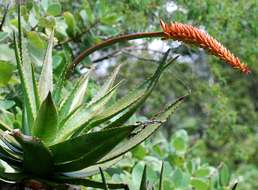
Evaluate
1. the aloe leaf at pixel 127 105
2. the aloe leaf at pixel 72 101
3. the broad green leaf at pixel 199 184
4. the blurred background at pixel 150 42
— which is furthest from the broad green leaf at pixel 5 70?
the broad green leaf at pixel 199 184

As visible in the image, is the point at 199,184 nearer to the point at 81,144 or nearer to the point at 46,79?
the point at 46,79

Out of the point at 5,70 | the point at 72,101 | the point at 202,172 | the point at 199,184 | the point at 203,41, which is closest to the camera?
the point at 203,41

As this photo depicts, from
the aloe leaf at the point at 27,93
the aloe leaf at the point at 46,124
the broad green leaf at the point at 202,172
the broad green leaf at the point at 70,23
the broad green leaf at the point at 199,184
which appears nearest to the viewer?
the aloe leaf at the point at 46,124

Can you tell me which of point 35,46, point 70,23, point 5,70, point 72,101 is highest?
point 70,23

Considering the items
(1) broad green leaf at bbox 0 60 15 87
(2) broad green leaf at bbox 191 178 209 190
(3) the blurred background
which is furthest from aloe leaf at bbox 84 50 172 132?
(2) broad green leaf at bbox 191 178 209 190

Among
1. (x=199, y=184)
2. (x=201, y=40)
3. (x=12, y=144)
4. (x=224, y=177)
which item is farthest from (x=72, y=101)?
(x=224, y=177)

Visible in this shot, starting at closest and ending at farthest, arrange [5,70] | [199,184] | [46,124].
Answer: [46,124]
[5,70]
[199,184]

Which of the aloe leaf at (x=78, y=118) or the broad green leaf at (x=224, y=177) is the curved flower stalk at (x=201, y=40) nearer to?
the aloe leaf at (x=78, y=118)

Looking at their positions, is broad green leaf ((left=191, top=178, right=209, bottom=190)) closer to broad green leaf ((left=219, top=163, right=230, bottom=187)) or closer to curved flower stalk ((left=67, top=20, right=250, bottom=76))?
broad green leaf ((left=219, top=163, right=230, bottom=187))
